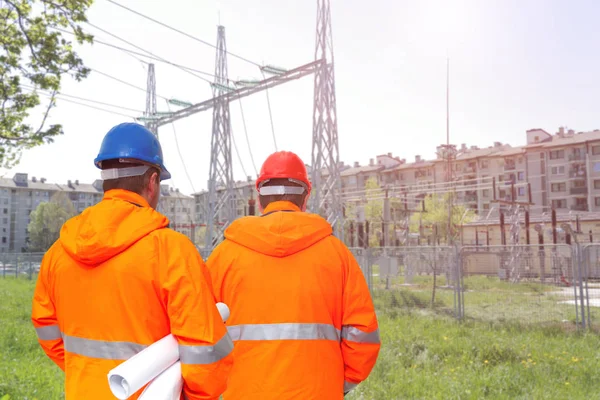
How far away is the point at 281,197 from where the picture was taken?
3217 mm

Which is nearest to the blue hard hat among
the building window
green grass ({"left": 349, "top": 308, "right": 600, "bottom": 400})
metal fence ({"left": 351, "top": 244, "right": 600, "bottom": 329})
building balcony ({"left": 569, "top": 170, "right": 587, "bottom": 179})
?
green grass ({"left": 349, "top": 308, "right": 600, "bottom": 400})

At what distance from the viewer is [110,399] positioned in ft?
7.09

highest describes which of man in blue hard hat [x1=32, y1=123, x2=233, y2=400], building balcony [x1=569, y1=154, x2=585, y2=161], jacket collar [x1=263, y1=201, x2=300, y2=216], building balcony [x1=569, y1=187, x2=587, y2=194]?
building balcony [x1=569, y1=154, x2=585, y2=161]

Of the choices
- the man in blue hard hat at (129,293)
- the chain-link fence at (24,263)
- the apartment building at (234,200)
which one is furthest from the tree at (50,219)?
the man in blue hard hat at (129,293)

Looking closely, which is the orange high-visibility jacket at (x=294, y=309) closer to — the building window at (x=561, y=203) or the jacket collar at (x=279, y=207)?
the jacket collar at (x=279, y=207)

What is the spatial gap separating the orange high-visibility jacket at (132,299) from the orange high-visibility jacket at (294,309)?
703 millimetres

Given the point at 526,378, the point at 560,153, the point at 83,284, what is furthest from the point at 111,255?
the point at 560,153

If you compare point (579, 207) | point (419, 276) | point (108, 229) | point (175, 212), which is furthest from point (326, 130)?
point (579, 207)

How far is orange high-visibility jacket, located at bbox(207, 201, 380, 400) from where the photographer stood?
280cm

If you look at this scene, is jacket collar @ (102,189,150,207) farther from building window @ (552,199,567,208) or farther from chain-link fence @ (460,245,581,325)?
building window @ (552,199,567,208)

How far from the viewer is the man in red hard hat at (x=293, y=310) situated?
2.79m

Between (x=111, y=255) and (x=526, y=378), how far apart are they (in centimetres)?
716

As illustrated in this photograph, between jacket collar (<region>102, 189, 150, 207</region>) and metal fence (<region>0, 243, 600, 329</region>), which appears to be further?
metal fence (<region>0, 243, 600, 329</region>)

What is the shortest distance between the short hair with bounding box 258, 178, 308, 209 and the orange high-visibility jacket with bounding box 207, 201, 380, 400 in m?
0.23
